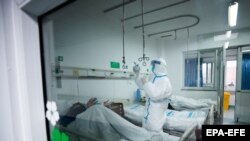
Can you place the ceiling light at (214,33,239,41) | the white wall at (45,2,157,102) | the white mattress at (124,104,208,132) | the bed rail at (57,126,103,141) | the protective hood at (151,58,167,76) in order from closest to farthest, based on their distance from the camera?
the ceiling light at (214,33,239,41), the white mattress at (124,104,208,132), the protective hood at (151,58,167,76), the bed rail at (57,126,103,141), the white wall at (45,2,157,102)

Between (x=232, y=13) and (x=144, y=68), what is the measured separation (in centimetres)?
72

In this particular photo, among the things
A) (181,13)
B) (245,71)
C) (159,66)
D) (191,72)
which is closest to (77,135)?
(159,66)

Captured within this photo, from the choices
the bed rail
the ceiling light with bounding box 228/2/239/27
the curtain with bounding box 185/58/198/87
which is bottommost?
the bed rail

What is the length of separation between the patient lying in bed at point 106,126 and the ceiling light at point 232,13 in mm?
957

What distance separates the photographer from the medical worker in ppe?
1063 millimetres

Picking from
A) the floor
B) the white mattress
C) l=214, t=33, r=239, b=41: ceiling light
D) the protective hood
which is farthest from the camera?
the protective hood

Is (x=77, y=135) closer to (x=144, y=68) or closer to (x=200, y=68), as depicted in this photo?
(x=144, y=68)

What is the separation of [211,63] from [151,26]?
0.63 m

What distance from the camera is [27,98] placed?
2.71 feet

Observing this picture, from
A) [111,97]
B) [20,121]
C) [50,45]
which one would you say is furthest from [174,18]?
A: [20,121]

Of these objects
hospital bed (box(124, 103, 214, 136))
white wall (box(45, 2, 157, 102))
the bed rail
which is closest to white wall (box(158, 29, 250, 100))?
hospital bed (box(124, 103, 214, 136))

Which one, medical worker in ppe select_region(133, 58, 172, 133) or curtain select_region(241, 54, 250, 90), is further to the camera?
Result: medical worker in ppe select_region(133, 58, 172, 133)

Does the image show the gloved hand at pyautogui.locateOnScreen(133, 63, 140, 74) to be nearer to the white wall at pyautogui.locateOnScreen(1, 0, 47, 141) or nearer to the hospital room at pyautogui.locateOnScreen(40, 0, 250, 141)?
the hospital room at pyautogui.locateOnScreen(40, 0, 250, 141)

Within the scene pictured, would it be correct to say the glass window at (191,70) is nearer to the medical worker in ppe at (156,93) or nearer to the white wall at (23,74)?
the medical worker in ppe at (156,93)
